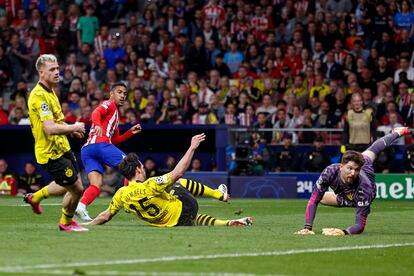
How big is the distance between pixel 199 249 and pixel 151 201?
293cm

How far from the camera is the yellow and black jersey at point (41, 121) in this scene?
12.9 metres

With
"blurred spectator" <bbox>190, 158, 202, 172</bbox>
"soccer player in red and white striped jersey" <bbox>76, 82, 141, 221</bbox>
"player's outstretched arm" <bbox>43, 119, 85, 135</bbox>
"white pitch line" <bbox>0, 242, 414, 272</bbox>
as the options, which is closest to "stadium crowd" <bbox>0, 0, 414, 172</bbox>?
"blurred spectator" <bbox>190, 158, 202, 172</bbox>

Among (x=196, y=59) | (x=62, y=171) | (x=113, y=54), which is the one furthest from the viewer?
(x=113, y=54)

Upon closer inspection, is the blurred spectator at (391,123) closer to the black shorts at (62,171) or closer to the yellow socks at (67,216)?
the yellow socks at (67,216)

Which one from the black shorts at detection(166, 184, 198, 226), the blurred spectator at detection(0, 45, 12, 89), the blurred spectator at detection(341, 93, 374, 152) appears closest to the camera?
the black shorts at detection(166, 184, 198, 226)

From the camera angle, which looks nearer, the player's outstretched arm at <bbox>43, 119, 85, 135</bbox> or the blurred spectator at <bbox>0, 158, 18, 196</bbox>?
the player's outstretched arm at <bbox>43, 119, 85, 135</bbox>

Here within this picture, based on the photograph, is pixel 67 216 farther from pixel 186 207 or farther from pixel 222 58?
pixel 222 58

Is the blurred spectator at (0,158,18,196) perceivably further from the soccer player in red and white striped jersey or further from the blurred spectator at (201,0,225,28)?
the soccer player in red and white striped jersey

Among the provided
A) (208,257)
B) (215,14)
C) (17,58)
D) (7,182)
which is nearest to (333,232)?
(208,257)

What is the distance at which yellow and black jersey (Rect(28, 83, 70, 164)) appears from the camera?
12852mm

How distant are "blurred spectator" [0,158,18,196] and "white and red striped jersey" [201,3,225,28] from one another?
7.11 metres

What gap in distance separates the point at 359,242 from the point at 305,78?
15.0 m

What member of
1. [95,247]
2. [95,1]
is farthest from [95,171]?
[95,1]

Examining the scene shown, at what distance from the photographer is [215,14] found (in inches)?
1173
